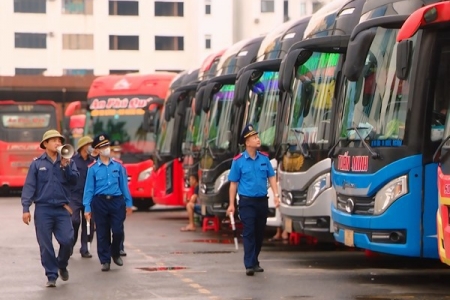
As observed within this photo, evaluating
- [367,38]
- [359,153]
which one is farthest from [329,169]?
[367,38]

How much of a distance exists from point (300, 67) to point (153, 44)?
2616 inches

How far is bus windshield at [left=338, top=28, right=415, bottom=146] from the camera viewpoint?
12.6 meters

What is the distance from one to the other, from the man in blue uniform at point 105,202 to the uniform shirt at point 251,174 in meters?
1.68

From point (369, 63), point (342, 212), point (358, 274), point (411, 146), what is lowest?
point (358, 274)

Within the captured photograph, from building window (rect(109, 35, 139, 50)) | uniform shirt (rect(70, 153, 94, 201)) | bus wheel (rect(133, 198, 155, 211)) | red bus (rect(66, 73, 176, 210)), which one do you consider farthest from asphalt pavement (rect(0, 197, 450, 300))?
building window (rect(109, 35, 139, 50))

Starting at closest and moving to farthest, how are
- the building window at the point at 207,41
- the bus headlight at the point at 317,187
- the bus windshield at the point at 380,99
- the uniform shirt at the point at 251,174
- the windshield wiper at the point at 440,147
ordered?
the windshield wiper at the point at 440,147
the bus windshield at the point at 380,99
the uniform shirt at the point at 251,174
the bus headlight at the point at 317,187
the building window at the point at 207,41

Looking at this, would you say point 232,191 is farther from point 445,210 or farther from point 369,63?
point 445,210

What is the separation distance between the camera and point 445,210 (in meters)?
11.2

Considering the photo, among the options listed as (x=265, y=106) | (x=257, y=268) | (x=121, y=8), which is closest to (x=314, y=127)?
(x=257, y=268)

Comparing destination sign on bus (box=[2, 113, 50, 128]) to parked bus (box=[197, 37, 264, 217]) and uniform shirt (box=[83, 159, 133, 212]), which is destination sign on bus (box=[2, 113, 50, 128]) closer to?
parked bus (box=[197, 37, 264, 217])

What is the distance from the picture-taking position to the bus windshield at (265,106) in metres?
18.8

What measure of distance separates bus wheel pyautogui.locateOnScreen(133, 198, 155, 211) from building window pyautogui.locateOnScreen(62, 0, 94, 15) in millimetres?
47025

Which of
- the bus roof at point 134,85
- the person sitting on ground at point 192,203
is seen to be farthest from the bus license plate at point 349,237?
the bus roof at point 134,85

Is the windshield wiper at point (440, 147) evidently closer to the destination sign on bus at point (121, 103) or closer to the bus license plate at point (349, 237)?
the bus license plate at point (349, 237)
